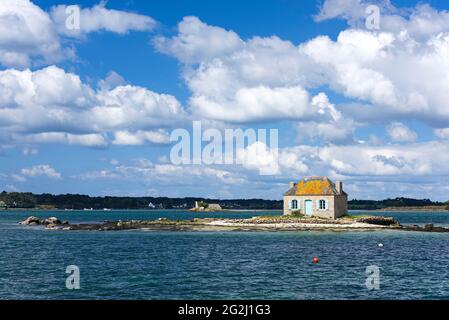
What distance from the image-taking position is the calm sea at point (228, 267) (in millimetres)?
32219

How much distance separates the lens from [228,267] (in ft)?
141

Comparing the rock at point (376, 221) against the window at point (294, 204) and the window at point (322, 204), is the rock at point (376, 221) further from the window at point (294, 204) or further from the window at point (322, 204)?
the window at point (294, 204)

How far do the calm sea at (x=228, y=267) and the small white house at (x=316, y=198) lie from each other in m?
15.1

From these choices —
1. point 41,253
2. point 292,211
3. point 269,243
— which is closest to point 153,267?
point 41,253

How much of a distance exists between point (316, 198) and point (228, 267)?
1852 inches

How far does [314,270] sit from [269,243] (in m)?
22.1

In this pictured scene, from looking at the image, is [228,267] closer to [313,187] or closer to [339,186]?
[313,187]

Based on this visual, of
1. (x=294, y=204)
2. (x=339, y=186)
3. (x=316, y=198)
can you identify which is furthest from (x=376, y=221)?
(x=294, y=204)

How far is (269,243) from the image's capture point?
63594 millimetres

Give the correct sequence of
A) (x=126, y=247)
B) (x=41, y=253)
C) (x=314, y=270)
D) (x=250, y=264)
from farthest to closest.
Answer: (x=126, y=247)
(x=41, y=253)
(x=250, y=264)
(x=314, y=270)

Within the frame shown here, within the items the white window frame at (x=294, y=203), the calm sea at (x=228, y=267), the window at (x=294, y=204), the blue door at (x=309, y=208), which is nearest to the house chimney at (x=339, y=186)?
the blue door at (x=309, y=208)
